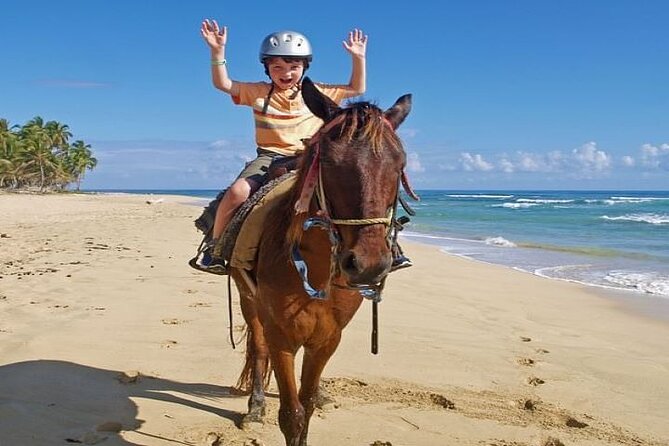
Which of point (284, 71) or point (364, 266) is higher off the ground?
point (284, 71)

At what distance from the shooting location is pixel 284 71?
4.14m

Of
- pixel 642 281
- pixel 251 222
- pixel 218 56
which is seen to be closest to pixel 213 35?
pixel 218 56

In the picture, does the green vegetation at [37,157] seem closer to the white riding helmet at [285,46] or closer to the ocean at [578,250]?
the ocean at [578,250]

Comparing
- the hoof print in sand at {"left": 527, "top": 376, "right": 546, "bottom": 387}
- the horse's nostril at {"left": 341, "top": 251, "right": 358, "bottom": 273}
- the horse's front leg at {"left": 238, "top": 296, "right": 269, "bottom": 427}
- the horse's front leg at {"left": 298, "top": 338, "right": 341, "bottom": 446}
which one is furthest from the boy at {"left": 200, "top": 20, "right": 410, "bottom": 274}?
the hoof print in sand at {"left": 527, "top": 376, "right": 546, "bottom": 387}

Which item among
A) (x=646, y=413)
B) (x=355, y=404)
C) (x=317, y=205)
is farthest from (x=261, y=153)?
(x=646, y=413)

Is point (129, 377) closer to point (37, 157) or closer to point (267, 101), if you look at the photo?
point (267, 101)

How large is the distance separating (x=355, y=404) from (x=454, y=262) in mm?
10086

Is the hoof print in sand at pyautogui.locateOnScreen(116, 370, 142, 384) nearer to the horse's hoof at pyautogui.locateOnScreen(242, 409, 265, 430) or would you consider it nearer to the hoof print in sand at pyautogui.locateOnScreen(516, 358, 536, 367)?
Answer: the horse's hoof at pyautogui.locateOnScreen(242, 409, 265, 430)

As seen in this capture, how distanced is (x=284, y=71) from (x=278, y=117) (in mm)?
346

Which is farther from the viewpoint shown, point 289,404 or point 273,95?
point 273,95

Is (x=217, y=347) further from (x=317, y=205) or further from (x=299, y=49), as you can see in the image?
(x=317, y=205)

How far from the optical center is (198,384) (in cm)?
526

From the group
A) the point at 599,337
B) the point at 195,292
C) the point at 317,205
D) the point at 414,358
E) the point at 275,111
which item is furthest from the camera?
the point at 195,292

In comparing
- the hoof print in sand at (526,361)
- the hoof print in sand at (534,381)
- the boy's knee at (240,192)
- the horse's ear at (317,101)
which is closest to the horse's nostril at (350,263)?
the horse's ear at (317,101)
